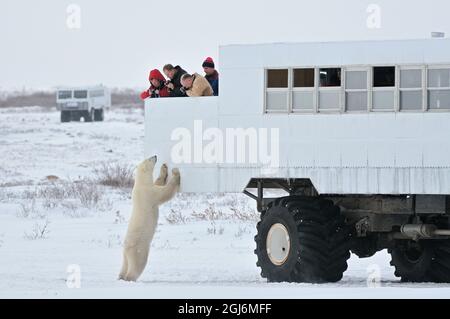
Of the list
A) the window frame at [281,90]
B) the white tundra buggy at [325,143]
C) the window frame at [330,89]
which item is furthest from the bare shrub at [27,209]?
the window frame at [330,89]

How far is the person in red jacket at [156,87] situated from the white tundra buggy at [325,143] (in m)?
0.59

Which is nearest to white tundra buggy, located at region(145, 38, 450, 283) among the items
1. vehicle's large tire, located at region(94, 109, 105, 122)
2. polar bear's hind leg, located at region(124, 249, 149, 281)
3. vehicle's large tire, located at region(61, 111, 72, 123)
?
polar bear's hind leg, located at region(124, 249, 149, 281)

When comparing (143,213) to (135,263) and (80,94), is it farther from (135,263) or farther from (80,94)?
(80,94)

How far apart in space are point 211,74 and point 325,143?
7.70 ft

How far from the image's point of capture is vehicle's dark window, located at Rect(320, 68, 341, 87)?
16078 millimetres

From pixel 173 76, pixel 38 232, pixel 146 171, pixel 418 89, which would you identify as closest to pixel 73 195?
pixel 38 232

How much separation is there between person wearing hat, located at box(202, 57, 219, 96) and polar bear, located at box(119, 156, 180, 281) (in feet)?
4.56

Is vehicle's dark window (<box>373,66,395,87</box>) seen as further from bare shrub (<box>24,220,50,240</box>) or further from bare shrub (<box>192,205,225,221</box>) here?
bare shrub (<box>192,205,225,221</box>)

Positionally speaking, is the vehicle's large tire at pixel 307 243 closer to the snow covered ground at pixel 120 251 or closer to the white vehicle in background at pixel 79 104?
the snow covered ground at pixel 120 251

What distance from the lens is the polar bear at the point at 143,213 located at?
16391mm

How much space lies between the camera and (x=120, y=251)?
2058 centimetres

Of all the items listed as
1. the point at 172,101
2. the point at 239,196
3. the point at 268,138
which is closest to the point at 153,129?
the point at 172,101

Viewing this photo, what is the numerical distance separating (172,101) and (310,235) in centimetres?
267
